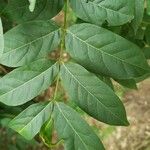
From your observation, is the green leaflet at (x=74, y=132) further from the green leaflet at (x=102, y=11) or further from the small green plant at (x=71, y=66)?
the green leaflet at (x=102, y=11)

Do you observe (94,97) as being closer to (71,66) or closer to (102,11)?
(71,66)

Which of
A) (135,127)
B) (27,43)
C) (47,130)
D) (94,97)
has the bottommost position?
(135,127)

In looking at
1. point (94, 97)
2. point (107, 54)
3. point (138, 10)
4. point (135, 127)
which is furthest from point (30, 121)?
point (135, 127)

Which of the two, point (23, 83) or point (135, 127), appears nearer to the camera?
point (23, 83)

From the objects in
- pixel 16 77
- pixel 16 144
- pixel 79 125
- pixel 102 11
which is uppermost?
pixel 102 11

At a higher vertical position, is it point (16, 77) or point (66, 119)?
point (16, 77)

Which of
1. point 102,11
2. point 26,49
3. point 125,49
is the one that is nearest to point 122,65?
point 125,49

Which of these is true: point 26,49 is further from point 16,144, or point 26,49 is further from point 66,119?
point 16,144
